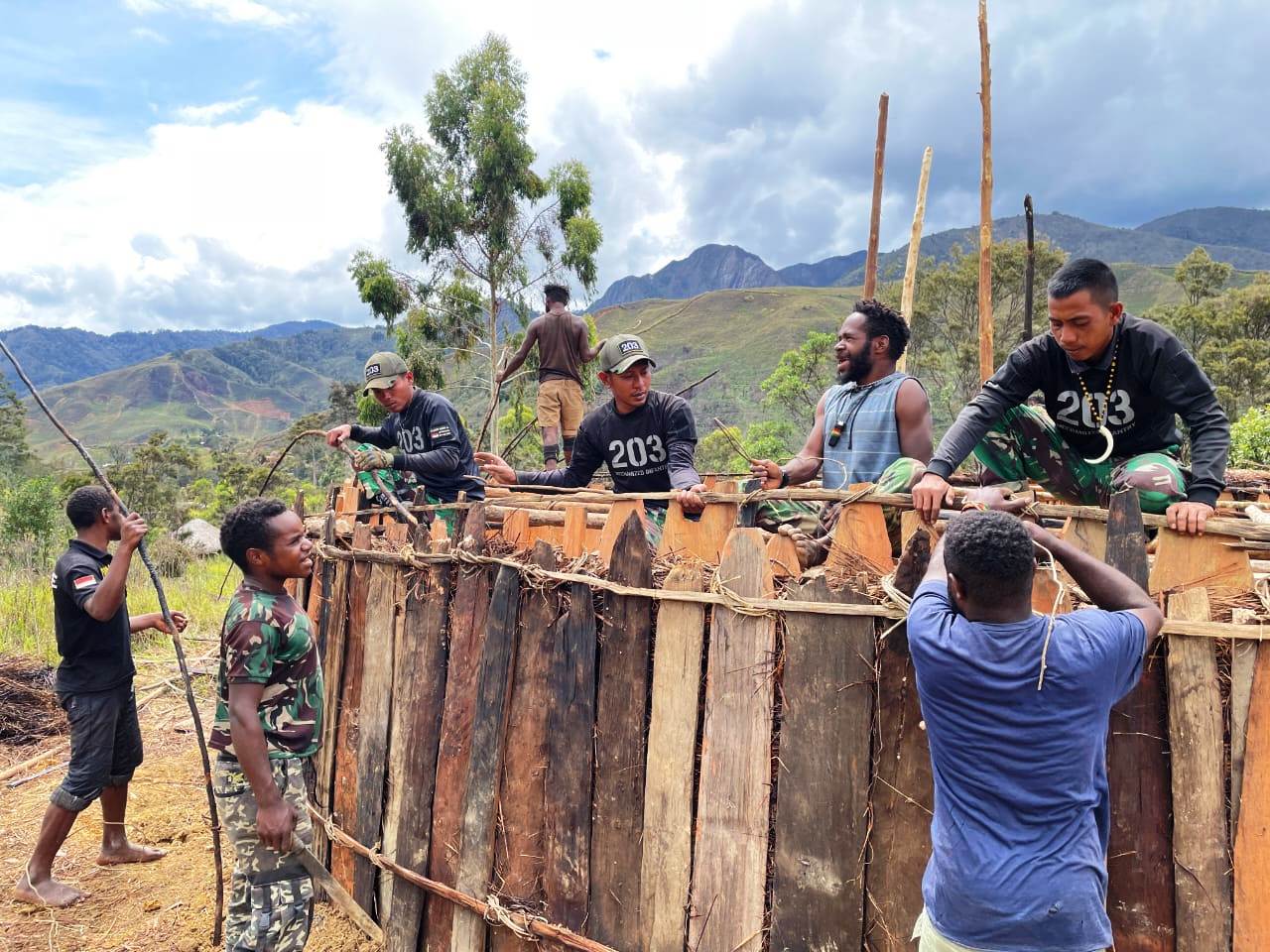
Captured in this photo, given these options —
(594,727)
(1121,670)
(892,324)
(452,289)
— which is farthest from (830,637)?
(452,289)

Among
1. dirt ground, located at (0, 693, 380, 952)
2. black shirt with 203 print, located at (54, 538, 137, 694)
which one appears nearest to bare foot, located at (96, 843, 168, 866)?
dirt ground, located at (0, 693, 380, 952)

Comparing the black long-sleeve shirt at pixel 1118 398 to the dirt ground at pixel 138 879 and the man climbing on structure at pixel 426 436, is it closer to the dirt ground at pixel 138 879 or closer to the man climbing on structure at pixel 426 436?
the man climbing on structure at pixel 426 436

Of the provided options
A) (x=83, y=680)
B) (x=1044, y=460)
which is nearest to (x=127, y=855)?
(x=83, y=680)

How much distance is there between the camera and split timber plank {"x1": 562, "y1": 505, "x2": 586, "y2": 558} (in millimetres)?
2971

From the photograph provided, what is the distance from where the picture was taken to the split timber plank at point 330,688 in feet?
12.9

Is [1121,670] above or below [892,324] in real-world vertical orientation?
below

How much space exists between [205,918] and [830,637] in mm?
3704

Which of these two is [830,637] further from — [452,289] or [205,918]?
[452,289]

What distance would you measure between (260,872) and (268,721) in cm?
54

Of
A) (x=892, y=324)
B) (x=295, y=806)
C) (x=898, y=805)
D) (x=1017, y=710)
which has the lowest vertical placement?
(x=295, y=806)

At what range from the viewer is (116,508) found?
3.87 meters

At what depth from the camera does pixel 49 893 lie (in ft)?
13.3

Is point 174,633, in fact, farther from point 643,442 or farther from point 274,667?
point 643,442

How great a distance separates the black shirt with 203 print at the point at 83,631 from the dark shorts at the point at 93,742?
0.06 m
